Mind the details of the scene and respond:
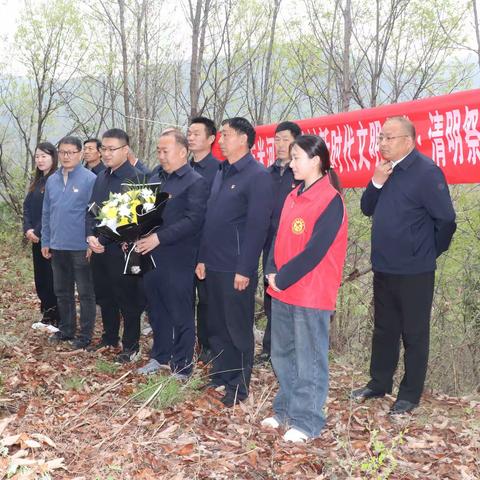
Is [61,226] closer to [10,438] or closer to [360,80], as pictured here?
[10,438]

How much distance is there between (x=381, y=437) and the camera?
4137mm

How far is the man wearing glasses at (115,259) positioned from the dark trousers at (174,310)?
0.38 meters

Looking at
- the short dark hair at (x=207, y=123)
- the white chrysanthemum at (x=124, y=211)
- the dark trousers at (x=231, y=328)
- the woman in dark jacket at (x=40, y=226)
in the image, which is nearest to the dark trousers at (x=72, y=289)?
the woman in dark jacket at (x=40, y=226)

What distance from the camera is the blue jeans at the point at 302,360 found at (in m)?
3.80

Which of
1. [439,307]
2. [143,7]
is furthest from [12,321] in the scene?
[143,7]

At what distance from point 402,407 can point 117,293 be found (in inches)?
115

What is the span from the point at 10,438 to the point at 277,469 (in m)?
1.66

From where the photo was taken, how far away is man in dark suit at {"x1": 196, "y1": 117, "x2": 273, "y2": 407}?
4.36 m

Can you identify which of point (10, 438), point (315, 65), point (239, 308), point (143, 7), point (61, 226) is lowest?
point (10, 438)

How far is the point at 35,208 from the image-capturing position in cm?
691

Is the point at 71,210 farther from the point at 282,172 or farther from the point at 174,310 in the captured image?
the point at 282,172

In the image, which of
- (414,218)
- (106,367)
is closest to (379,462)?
(414,218)

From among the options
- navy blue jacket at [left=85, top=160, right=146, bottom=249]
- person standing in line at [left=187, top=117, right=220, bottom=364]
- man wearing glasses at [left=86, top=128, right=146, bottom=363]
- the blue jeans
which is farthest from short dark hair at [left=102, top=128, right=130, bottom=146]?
the blue jeans

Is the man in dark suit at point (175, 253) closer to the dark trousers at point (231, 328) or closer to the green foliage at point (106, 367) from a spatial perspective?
the green foliage at point (106, 367)
